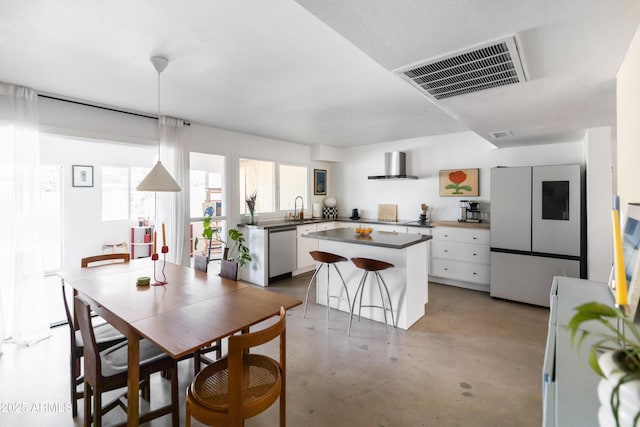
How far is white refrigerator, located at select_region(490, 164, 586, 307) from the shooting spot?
3613mm

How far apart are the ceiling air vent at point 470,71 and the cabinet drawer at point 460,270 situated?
119 inches

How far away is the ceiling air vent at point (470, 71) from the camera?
65.1 inches

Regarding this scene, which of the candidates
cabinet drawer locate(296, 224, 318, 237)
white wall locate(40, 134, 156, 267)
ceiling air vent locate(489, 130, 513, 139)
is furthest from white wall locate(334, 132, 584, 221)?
white wall locate(40, 134, 156, 267)

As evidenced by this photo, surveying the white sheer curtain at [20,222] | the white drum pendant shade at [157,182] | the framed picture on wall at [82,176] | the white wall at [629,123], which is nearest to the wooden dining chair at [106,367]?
the white drum pendant shade at [157,182]

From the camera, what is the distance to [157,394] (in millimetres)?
2197

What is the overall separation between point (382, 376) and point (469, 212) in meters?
3.36

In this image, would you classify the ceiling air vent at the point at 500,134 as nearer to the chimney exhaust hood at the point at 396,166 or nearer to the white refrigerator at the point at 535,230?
the white refrigerator at the point at 535,230

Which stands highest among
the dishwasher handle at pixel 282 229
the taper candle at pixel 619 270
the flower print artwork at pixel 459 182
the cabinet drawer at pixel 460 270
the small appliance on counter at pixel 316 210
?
the flower print artwork at pixel 459 182

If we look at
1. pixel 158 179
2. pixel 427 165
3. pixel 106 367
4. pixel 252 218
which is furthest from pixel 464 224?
pixel 106 367

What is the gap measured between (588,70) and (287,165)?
457 cm

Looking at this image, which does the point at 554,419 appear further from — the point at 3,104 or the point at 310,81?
the point at 3,104

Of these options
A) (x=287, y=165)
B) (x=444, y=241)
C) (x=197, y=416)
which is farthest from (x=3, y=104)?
(x=444, y=241)

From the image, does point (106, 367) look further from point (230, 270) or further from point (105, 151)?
point (105, 151)

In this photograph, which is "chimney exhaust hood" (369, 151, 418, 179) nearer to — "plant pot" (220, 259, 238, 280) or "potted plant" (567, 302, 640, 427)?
"plant pot" (220, 259, 238, 280)
